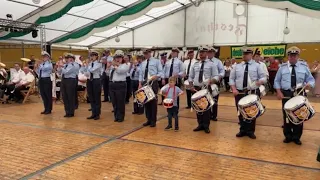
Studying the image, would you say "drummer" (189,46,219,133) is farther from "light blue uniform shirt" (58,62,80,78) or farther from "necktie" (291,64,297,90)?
"light blue uniform shirt" (58,62,80,78)

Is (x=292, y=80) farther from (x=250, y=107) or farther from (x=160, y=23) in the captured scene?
(x=160, y=23)

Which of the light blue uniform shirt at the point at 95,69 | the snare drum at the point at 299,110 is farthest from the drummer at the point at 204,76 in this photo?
the light blue uniform shirt at the point at 95,69

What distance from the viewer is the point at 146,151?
4.38 meters

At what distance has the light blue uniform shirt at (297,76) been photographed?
184 inches

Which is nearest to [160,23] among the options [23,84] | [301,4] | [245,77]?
[23,84]

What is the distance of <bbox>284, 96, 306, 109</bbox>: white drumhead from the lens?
4367 millimetres

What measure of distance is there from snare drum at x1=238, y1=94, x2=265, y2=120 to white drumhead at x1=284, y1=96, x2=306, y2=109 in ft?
1.37

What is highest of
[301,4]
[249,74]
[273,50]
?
[301,4]

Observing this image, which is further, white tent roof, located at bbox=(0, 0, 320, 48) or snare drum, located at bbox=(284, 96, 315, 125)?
white tent roof, located at bbox=(0, 0, 320, 48)

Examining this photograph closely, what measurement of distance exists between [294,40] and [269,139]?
10.9 metres

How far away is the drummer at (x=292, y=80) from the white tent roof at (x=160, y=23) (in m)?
6.35

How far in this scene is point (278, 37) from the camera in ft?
47.8

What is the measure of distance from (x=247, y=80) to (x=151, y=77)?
78.4 inches

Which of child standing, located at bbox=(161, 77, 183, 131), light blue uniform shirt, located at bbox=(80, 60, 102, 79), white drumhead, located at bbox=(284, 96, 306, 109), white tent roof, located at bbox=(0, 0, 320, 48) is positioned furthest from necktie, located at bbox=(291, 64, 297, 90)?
white tent roof, located at bbox=(0, 0, 320, 48)
